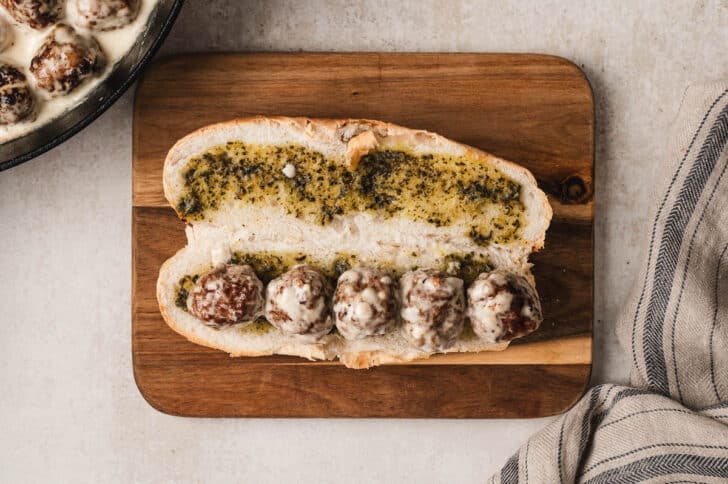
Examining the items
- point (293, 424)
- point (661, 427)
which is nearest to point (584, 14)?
point (661, 427)

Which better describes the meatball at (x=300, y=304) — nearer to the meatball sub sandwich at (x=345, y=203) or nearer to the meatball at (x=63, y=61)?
the meatball sub sandwich at (x=345, y=203)

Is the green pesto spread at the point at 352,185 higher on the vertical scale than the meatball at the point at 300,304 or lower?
higher

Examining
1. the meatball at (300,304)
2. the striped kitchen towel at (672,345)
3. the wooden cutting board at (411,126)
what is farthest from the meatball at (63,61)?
the striped kitchen towel at (672,345)

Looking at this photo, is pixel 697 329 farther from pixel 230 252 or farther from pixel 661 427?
pixel 230 252

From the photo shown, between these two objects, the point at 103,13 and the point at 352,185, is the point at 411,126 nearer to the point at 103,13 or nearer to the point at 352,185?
the point at 352,185

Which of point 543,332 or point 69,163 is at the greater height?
point 69,163

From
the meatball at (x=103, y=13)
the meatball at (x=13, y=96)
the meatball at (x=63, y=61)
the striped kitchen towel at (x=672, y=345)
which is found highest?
the meatball at (x=103, y=13)
